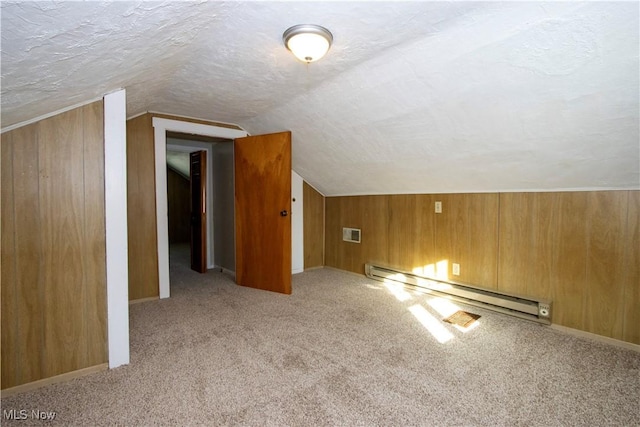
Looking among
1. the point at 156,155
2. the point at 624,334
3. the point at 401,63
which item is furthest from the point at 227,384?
the point at 624,334

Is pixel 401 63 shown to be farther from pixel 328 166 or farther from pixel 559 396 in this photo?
pixel 559 396

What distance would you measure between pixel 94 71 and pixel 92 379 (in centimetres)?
178

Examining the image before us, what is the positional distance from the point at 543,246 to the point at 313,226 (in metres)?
2.91

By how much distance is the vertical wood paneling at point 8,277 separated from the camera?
1.64 meters

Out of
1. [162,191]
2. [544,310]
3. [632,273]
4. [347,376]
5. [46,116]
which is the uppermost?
[46,116]

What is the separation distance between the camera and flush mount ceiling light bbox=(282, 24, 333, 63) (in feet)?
5.53

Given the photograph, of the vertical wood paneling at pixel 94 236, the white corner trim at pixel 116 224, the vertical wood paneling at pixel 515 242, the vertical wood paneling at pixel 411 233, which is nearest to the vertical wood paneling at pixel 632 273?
the vertical wood paneling at pixel 515 242

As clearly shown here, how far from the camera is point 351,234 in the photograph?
14.2ft

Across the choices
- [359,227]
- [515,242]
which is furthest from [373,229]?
[515,242]

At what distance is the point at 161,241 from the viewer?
131 inches

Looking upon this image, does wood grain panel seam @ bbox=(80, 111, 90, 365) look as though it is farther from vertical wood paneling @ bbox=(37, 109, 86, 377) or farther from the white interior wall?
the white interior wall

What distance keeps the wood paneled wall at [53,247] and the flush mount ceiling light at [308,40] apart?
50.4 inches

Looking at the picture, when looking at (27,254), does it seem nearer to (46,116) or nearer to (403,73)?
(46,116)

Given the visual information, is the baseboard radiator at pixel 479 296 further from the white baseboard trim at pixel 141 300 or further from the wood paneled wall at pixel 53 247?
the wood paneled wall at pixel 53 247
